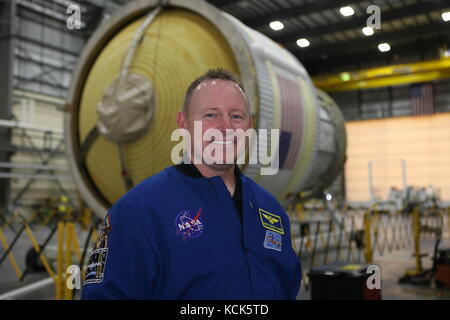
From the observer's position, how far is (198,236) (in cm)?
138

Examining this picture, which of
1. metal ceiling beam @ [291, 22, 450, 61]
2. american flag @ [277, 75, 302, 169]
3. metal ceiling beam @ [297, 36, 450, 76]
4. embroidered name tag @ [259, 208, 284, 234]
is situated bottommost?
embroidered name tag @ [259, 208, 284, 234]

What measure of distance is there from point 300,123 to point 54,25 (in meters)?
19.7

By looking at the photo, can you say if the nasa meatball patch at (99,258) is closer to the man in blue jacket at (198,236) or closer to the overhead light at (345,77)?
the man in blue jacket at (198,236)

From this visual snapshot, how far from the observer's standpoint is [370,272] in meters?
4.07

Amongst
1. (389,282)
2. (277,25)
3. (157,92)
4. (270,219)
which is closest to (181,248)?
(270,219)

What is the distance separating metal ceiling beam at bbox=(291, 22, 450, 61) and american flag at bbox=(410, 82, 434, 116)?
6688 millimetres

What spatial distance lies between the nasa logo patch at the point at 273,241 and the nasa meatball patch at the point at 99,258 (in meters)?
0.49

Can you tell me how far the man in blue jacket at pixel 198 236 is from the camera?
1.33 metres

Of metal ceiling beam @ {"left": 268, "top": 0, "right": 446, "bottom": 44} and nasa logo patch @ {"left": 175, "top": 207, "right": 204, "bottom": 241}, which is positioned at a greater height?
metal ceiling beam @ {"left": 268, "top": 0, "right": 446, "bottom": 44}

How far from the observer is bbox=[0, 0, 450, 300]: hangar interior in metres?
3.81

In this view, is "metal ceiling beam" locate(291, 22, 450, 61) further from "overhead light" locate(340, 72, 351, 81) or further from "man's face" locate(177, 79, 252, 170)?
"man's face" locate(177, 79, 252, 170)

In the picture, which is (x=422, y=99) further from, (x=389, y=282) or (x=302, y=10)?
(x=389, y=282)

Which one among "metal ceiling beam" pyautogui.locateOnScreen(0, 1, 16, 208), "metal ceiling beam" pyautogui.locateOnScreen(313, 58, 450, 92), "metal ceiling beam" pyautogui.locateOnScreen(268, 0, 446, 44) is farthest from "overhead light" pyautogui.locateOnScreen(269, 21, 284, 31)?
"metal ceiling beam" pyautogui.locateOnScreen(313, 58, 450, 92)

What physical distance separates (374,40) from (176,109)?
16730 mm
